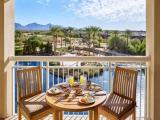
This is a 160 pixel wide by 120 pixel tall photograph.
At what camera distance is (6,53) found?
159 inches

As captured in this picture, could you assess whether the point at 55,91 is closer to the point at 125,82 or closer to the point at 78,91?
the point at 78,91

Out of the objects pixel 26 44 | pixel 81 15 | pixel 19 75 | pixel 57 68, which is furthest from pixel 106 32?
pixel 19 75

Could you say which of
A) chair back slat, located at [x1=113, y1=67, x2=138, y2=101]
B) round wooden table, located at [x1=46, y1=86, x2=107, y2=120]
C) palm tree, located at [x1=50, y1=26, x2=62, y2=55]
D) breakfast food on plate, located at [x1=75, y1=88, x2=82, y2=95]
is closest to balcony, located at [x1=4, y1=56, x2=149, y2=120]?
chair back slat, located at [x1=113, y1=67, x2=138, y2=101]

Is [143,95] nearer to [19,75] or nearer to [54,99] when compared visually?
[54,99]

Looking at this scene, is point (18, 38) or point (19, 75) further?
point (18, 38)

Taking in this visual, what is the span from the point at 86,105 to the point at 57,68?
153cm

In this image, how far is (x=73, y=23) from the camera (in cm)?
446

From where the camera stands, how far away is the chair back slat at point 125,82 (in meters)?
3.43

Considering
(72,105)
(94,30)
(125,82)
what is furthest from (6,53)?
(125,82)

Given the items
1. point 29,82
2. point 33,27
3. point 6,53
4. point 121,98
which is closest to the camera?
point 121,98

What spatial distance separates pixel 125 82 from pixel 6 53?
2047mm

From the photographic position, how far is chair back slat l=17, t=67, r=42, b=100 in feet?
11.5

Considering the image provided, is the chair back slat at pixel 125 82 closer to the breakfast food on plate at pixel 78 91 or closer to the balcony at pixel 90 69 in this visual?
the balcony at pixel 90 69

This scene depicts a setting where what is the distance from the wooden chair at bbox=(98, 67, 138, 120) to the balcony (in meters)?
0.36
